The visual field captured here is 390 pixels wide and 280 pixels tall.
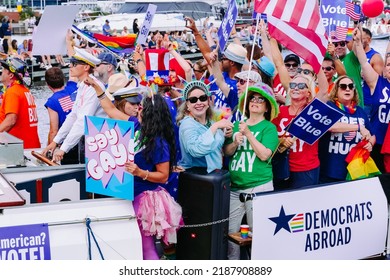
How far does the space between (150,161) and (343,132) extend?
198 centimetres

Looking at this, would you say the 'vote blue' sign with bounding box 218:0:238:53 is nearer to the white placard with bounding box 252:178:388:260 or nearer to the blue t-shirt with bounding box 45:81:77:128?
the blue t-shirt with bounding box 45:81:77:128

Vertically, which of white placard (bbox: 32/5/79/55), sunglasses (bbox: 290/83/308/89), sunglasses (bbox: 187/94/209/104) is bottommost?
sunglasses (bbox: 187/94/209/104)

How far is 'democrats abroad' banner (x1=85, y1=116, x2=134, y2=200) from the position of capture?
188 inches

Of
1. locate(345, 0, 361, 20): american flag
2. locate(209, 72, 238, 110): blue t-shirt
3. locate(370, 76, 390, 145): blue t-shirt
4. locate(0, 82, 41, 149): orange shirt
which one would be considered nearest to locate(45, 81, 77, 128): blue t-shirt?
locate(0, 82, 41, 149): orange shirt

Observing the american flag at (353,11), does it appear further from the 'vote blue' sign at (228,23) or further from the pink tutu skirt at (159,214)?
the pink tutu skirt at (159,214)

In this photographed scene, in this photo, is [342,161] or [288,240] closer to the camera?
[288,240]

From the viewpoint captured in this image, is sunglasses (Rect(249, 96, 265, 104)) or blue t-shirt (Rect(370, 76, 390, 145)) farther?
blue t-shirt (Rect(370, 76, 390, 145))

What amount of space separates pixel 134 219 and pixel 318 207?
5.33ft

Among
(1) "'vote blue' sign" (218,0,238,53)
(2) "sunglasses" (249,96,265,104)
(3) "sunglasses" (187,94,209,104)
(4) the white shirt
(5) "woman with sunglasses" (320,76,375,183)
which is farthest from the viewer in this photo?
(1) "'vote blue' sign" (218,0,238,53)

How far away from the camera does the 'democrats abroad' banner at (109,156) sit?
4777mm

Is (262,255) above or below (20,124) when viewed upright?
below
